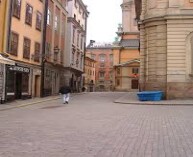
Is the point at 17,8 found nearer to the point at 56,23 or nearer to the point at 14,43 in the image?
the point at 14,43

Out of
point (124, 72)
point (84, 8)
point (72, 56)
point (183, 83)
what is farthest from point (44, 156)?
point (124, 72)

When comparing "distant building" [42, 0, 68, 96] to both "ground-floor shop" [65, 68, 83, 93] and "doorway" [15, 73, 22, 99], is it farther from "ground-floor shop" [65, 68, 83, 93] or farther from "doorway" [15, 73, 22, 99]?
"doorway" [15, 73, 22, 99]

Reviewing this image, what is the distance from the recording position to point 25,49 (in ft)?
103

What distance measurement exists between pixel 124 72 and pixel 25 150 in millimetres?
76460

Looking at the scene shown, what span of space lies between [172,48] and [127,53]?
57.1m

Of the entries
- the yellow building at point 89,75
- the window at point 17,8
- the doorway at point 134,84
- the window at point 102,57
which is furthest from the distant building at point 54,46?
the window at point 102,57

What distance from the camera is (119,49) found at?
3435 inches

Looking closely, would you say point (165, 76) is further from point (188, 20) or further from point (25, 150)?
point (25, 150)

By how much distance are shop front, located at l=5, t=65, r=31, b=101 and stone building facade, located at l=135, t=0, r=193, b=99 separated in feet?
31.1

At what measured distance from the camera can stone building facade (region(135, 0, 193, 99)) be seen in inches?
1203

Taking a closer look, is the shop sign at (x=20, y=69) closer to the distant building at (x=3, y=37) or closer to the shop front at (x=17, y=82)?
the shop front at (x=17, y=82)

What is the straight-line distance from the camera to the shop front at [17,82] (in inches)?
1081

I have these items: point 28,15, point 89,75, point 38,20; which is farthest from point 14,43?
point 89,75

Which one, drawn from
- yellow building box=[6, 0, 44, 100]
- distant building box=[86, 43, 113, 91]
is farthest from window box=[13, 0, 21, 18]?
distant building box=[86, 43, 113, 91]
